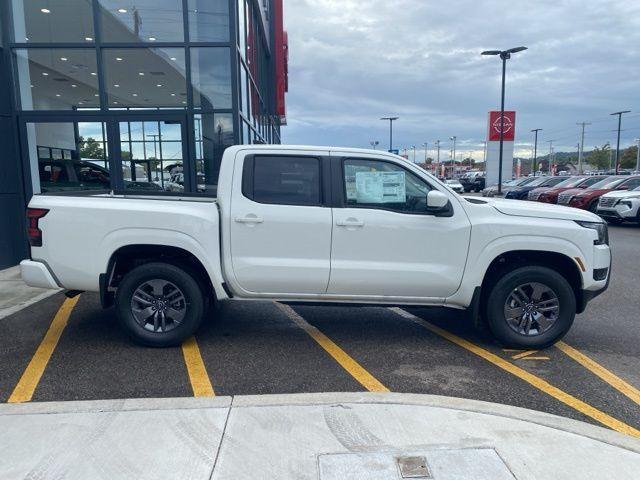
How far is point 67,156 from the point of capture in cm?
995

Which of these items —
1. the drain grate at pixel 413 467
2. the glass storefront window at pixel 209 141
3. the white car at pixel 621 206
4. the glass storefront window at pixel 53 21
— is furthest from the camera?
the white car at pixel 621 206

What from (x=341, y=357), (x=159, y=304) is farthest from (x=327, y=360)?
(x=159, y=304)

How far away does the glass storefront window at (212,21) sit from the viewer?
9.88 m

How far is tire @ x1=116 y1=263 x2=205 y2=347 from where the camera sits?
475cm

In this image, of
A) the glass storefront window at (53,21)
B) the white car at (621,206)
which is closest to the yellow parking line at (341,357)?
the glass storefront window at (53,21)

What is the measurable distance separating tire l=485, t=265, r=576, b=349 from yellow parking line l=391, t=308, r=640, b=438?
0.27 metres

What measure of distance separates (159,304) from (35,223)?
1.34 metres

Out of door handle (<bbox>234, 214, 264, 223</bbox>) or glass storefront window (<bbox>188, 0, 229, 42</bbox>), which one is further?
glass storefront window (<bbox>188, 0, 229, 42</bbox>)

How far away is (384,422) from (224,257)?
2.14m

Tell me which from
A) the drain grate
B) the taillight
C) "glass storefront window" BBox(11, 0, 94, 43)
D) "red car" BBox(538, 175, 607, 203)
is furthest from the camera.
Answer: "red car" BBox(538, 175, 607, 203)

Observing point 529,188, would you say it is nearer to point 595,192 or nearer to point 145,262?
point 595,192

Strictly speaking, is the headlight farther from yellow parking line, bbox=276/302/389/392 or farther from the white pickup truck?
yellow parking line, bbox=276/302/389/392

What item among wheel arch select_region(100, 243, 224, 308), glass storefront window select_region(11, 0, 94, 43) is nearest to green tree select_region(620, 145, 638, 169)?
glass storefront window select_region(11, 0, 94, 43)

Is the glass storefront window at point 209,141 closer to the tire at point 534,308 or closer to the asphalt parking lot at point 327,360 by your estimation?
the asphalt parking lot at point 327,360
